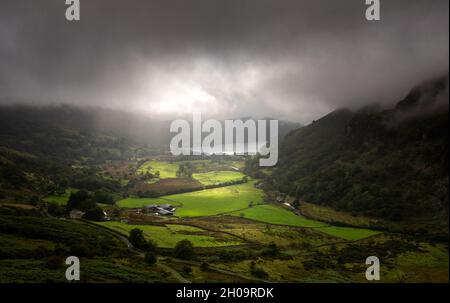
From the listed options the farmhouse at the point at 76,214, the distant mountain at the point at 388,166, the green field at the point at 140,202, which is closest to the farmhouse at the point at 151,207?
the green field at the point at 140,202

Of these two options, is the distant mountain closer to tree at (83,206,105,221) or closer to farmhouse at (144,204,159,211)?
farmhouse at (144,204,159,211)

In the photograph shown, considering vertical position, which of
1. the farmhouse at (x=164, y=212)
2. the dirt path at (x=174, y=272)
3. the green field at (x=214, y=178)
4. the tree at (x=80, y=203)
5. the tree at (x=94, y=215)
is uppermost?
the green field at (x=214, y=178)

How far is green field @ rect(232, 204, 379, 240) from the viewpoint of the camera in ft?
306

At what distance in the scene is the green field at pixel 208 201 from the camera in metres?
112

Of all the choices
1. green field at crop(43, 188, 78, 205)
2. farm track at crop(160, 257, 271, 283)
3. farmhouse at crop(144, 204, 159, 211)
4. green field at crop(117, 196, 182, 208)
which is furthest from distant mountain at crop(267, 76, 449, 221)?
green field at crop(43, 188, 78, 205)

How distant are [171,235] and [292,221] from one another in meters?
44.2

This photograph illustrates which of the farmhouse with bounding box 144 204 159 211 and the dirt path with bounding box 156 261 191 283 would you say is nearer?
the dirt path with bounding box 156 261 191 283

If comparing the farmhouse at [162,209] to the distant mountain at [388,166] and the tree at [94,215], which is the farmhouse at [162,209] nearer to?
the tree at [94,215]

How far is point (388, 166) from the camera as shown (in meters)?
138

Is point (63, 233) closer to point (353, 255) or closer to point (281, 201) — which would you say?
point (353, 255)

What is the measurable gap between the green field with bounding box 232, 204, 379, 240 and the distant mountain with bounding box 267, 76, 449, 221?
20387 millimetres

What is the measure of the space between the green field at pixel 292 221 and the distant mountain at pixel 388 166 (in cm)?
2039

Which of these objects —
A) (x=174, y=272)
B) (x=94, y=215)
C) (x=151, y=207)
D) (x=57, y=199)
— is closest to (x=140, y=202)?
(x=151, y=207)

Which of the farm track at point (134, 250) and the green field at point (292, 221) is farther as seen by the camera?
the green field at point (292, 221)
